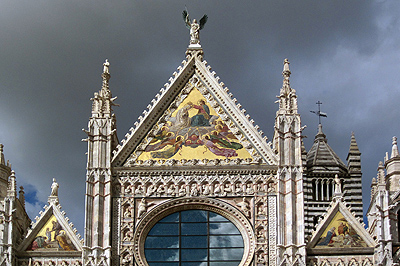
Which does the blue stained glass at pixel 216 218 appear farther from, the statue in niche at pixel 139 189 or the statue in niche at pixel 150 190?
the statue in niche at pixel 139 189

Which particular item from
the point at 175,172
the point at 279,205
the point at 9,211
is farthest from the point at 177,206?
the point at 9,211

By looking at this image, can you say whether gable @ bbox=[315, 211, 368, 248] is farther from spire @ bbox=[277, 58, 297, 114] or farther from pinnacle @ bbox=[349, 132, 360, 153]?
pinnacle @ bbox=[349, 132, 360, 153]

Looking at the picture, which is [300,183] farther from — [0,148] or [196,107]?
[0,148]

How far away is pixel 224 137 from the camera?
31.4 metres

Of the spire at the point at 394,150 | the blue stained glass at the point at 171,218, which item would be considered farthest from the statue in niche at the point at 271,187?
the spire at the point at 394,150

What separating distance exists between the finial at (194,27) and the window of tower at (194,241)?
5788mm

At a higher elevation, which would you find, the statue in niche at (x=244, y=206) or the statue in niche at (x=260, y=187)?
the statue in niche at (x=260, y=187)

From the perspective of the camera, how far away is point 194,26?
3362cm

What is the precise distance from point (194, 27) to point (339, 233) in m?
8.33

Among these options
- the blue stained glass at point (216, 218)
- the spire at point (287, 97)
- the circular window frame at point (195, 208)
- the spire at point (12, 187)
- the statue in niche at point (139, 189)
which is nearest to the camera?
the circular window frame at point (195, 208)

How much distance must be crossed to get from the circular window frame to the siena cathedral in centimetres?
3

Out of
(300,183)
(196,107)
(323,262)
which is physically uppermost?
(196,107)

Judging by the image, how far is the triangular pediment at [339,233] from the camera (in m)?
29.4

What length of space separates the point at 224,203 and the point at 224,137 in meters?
2.28
